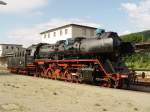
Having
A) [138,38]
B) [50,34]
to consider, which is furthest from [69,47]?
[50,34]

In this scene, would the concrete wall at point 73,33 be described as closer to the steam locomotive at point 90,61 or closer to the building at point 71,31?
the building at point 71,31

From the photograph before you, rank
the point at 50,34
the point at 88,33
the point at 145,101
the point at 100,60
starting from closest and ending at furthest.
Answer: the point at 145,101 < the point at 100,60 < the point at 88,33 < the point at 50,34

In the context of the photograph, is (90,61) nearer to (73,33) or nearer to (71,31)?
(71,31)

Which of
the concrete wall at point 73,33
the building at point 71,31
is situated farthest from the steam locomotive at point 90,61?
the building at point 71,31

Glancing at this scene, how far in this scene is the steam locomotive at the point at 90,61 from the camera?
20906 millimetres

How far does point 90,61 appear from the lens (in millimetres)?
22234

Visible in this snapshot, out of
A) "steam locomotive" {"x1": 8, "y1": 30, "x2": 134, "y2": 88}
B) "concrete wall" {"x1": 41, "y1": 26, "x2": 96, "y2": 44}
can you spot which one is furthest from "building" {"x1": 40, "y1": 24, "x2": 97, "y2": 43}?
"steam locomotive" {"x1": 8, "y1": 30, "x2": 134, "y2": 88}

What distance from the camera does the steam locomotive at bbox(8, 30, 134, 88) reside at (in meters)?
20.9

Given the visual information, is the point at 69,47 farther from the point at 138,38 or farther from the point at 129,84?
the point at 138,38

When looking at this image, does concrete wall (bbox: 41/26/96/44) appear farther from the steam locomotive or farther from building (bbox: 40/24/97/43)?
the steam locomotive

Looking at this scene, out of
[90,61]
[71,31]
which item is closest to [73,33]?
[71,31]

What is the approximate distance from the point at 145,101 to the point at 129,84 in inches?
272

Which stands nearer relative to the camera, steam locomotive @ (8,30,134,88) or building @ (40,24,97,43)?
steam locomotive @ (8,30,134,88)

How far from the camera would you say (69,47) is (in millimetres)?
24953
